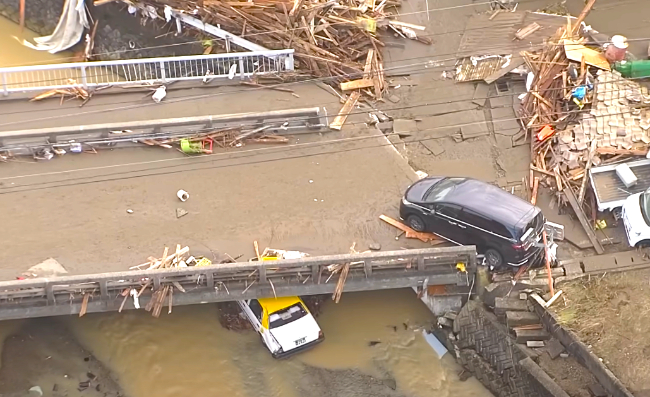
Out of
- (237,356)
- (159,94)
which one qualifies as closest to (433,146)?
(237,356)

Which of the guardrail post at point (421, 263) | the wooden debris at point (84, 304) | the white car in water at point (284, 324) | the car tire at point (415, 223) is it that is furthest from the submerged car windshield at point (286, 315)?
the wooden debris at point (84, 304)

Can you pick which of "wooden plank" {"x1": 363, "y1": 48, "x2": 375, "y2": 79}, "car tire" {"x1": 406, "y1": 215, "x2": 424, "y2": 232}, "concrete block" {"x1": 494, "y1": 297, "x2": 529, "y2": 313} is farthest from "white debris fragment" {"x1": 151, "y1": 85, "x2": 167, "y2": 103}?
"concrete block" {"x1": 494, "y1": 297, "x2": 529, "y2": 313}

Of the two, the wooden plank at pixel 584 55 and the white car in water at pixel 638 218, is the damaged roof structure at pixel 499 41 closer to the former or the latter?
the wooden plank at pixel 584 55

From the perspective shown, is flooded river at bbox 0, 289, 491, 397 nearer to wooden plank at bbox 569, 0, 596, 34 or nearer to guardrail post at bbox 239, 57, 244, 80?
guardrail post at bbox 239, 57, 244, 80

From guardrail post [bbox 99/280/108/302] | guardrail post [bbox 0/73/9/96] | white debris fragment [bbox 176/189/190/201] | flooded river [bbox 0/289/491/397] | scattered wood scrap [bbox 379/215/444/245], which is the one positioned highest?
guardrail post [bbox 0/73/9/96]

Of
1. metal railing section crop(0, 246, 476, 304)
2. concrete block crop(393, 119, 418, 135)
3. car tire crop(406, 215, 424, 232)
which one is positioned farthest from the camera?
concrete block crop(393, 119, 418, 135)

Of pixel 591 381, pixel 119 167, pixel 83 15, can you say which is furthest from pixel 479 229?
pixel 83 15

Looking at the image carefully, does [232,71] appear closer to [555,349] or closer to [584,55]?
[584,55]
